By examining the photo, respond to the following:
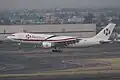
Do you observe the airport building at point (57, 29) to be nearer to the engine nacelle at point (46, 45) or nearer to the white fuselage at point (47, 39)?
the white fuselage at point (47, 39)

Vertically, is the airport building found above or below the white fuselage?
below

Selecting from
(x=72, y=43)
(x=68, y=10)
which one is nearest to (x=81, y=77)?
(x=72, y=43)

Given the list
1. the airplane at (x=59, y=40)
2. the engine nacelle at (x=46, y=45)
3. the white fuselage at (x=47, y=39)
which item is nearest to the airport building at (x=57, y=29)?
the white fuselage at (x=47, y=39)

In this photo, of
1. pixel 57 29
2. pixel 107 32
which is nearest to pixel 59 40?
pixel 107 32

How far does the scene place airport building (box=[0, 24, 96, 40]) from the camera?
155 ft

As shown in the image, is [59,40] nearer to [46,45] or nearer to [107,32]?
[46,45]

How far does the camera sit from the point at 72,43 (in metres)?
32.3

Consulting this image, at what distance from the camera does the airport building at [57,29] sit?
4731 centimetres

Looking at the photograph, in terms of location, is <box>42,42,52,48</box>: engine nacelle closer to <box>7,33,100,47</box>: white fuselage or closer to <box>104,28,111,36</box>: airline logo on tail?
<box>7,33,100,47</box>: white fuselage

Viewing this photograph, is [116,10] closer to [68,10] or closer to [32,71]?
[68,10]

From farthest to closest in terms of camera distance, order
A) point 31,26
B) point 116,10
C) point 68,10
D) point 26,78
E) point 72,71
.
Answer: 1. point 68,10
2. point 116,10
3. point 31,26
4. point 72,71
5. point 26,78

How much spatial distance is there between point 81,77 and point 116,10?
4029 cm

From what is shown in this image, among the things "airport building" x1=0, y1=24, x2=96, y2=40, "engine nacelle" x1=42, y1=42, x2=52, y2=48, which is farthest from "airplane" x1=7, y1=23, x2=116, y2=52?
"airport building" x1=0, y1=24, x2=96, y2=40

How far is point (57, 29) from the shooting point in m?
49.2
